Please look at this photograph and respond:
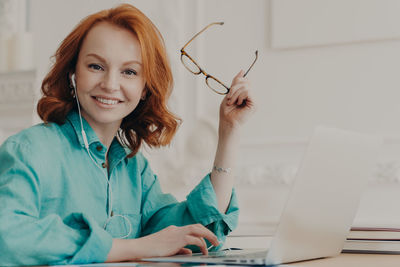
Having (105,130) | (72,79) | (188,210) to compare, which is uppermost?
(72,79)

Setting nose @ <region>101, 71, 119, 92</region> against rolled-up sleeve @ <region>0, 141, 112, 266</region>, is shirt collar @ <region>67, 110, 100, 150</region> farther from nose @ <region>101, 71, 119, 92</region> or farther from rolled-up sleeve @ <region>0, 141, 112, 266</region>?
rolled-up sleeve @ <region>0, 141, 112, 266</region>

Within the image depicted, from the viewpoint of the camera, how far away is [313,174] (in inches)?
29.3

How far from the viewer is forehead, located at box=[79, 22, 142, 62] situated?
117cm

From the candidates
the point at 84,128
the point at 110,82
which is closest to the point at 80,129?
the point at 84,128

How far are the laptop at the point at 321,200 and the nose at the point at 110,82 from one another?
462 mm

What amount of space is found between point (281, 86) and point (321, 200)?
1.06 m

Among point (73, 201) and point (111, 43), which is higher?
point (111, 43)

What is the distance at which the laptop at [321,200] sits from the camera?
730 mm

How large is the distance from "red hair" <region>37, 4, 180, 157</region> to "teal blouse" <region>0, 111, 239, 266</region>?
1.9 inches

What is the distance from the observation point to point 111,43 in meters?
1.18

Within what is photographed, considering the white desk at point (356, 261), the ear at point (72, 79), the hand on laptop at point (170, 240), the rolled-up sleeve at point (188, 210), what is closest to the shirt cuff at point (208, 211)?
the rolled-up sleeve at point (188, 210)

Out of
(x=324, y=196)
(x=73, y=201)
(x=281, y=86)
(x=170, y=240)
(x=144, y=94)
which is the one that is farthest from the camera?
(x=281, y=86)

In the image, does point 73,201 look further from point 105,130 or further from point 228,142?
point 228,142

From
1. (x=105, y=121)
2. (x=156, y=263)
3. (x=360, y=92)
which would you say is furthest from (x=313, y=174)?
(x=360, y=92)
